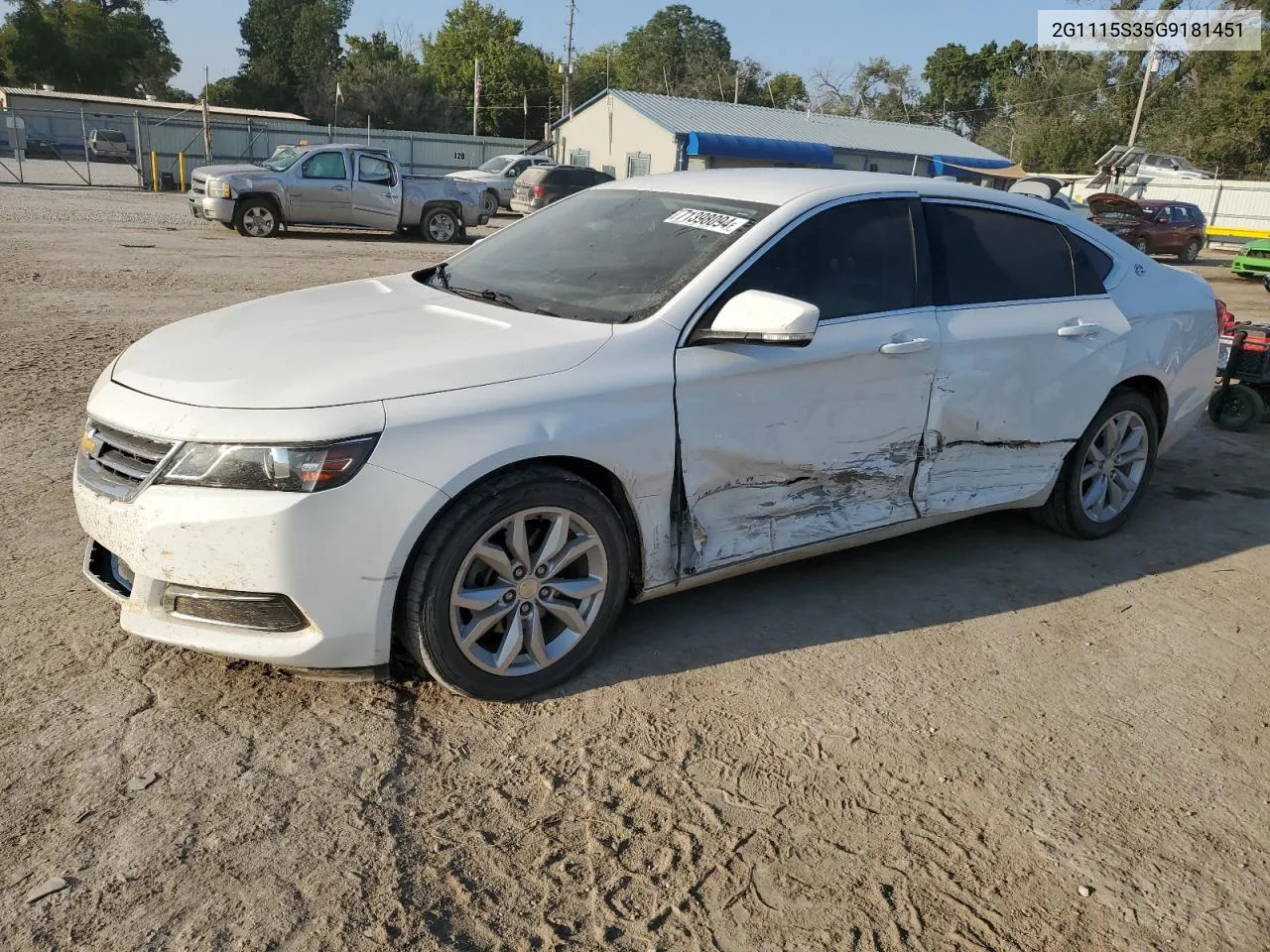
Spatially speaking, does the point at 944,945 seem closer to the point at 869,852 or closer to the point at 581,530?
the point at 869,852

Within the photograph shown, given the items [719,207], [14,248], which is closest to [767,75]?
[14,248]

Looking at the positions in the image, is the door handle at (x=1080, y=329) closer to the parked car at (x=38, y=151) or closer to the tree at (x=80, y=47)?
the parked car at (x=38, y=151)

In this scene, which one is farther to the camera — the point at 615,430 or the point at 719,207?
the point at 719,207

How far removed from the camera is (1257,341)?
7.40 meters

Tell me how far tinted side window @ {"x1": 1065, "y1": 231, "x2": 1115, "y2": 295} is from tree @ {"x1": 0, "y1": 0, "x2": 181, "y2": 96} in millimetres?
81376

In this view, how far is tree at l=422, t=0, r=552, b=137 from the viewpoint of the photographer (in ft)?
233

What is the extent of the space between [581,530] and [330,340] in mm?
1040

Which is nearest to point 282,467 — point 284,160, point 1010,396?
point 1010,396

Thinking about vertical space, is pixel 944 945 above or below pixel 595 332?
below

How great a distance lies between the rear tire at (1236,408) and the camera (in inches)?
296

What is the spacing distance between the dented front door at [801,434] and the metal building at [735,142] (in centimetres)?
3660

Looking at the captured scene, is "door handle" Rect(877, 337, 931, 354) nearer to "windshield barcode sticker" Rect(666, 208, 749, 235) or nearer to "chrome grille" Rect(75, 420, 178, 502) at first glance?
"windshield barcode sticker" Rect(666, 208, 749, 235)

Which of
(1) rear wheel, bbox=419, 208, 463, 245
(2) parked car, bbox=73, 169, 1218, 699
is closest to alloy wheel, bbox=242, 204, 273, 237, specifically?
(1) rear wheel, bbox=419, 208, 463, 245

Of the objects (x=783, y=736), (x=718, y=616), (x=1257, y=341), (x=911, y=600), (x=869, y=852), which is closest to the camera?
(x=869, y=852)
